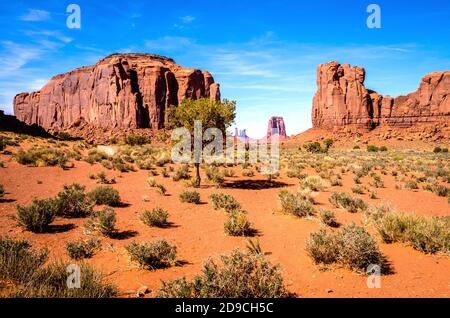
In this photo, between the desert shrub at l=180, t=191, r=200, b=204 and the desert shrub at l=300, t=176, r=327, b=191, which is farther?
the desert shrub at l=300, t=176, r=327, b=191

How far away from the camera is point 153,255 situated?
22.8ft

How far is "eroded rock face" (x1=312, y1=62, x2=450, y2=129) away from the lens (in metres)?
105

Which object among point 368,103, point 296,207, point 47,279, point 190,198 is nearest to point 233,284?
point 47,279

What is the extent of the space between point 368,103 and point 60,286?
4820 inches

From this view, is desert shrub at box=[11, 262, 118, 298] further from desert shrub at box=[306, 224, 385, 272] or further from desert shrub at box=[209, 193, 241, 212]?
desert shrub at box=[209, 193, 241, 212]

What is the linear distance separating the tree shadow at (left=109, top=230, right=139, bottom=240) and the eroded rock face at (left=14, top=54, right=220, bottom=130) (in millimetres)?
87791

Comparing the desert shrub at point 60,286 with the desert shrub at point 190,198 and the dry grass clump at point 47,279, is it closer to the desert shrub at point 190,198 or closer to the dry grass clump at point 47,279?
the dry grass clump at point 47,279

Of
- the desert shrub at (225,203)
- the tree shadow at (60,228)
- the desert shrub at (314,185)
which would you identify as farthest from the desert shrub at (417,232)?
the tree shadow at (60,228)

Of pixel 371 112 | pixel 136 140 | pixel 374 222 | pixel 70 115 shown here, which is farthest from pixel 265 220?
pixel 70 115

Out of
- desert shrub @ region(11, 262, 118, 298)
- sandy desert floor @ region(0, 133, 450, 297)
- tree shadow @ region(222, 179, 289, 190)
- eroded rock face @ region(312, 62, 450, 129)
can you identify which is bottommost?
sandy desert floor @ region(0, 133, 450, 297)

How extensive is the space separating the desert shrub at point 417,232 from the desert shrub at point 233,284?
4.62 metres

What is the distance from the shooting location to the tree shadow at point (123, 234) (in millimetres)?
9062

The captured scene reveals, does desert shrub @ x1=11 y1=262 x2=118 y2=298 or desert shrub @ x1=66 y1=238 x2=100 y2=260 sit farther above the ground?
desert shrub @ x1=11 y1=262 x2=118 y2=298

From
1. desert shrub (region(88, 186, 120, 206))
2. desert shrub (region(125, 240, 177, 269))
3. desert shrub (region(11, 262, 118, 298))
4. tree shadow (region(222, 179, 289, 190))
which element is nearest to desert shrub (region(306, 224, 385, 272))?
desert shrub (region(125, 240, 177, 269))
